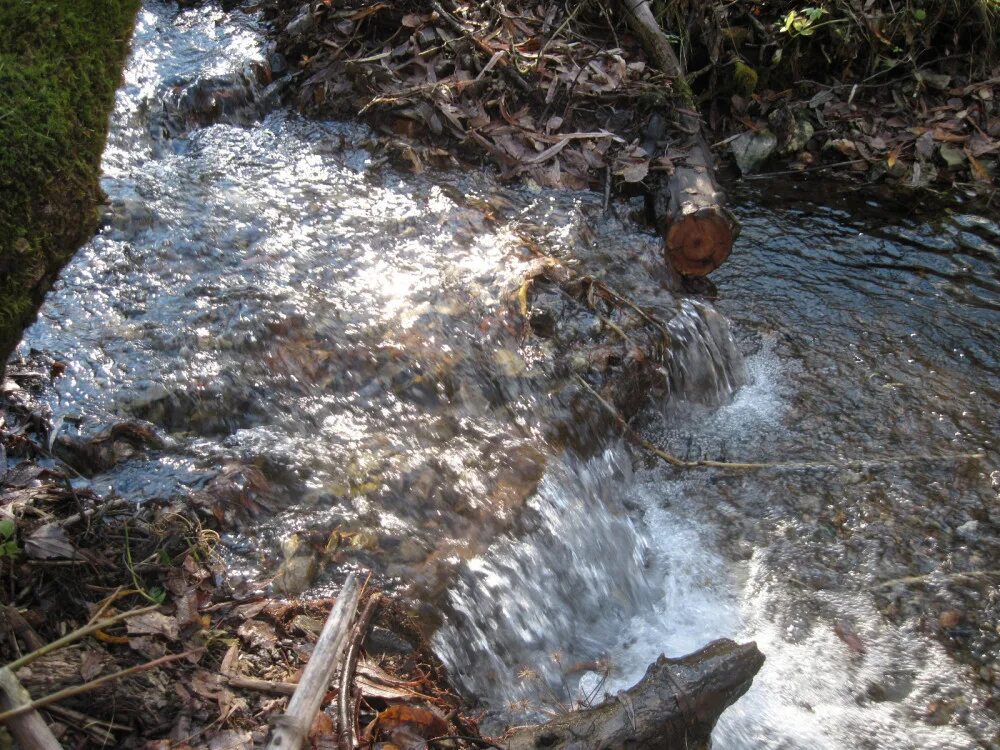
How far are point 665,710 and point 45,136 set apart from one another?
2.37 metres

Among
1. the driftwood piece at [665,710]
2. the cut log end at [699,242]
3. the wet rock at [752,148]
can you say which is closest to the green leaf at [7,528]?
the driftwood piece at [665,710]

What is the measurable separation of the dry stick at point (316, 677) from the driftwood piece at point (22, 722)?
50cm

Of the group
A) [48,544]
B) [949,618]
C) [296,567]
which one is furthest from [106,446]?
[949,618]

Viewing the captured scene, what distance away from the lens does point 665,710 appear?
97.0 inches

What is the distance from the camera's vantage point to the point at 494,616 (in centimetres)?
308

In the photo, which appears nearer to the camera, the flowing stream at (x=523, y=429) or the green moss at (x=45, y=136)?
the green moss at (x=45, y=136)

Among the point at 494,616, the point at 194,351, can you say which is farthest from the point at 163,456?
the point at 494,616

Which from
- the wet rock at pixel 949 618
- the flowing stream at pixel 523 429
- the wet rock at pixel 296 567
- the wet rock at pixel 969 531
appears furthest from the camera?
the wet rock at pixel 969 531

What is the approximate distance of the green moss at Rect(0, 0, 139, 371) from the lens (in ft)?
6.51

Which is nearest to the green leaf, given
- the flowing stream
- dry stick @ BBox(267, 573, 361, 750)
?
the flowing stream

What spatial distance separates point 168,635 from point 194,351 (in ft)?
4.96

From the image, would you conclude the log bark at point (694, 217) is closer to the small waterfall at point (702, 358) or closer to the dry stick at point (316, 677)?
the small waterfall at point (702, 358)

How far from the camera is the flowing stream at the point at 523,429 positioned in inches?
122

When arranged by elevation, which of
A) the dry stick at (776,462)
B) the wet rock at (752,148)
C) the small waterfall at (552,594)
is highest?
the wet rock at (752,148)
